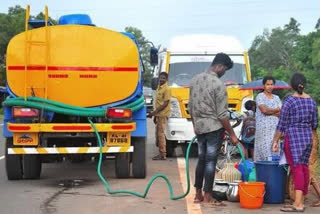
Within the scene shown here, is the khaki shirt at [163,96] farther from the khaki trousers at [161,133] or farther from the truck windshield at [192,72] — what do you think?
the truck windshield at [192,72]

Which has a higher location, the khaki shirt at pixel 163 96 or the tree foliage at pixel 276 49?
the tree foliage at pixel 276 49

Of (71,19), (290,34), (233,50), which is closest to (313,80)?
(290,34)

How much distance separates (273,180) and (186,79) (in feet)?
19.6

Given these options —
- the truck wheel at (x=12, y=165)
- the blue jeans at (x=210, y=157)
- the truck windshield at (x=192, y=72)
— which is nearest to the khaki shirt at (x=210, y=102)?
the blue jeans at (x=210, y=157)

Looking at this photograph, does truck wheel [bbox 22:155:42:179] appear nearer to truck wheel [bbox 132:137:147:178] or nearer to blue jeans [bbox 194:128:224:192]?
truck wheel [bbox 132:137:147:178]

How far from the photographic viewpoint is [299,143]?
7.12 meters

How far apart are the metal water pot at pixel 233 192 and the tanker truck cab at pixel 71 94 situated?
2045mm

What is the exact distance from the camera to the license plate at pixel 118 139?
9.03m

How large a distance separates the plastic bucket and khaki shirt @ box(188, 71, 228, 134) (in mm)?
809

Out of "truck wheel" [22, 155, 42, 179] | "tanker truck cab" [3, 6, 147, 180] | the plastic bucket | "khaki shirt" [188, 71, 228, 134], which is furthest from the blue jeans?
"truck wheel" [22, 155, 42, 179]

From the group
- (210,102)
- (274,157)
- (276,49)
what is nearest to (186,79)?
(274,157)

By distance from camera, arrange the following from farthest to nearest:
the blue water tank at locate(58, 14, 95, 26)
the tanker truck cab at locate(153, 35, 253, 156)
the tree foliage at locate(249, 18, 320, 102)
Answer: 1. the tree foliage at locate(249, 18, 320, 102)
2. the tanker truck cab at locate(153, 35, 253, 156)
3. the blue water tank at locate(58, 14, 95, 26)

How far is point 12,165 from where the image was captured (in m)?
9.29

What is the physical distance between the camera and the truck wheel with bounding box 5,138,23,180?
915 centimetres
